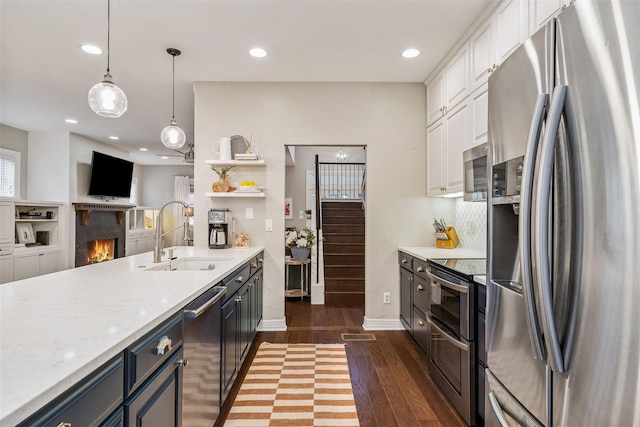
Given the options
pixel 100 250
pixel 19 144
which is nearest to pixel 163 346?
pixel 19 144

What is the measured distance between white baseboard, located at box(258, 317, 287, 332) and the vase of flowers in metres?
1.19

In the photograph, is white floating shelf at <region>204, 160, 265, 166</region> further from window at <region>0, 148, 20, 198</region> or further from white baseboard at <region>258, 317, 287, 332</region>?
window at <region>0, 148, 20, 198</region>

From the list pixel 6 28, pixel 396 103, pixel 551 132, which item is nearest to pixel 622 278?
pixel 551 132

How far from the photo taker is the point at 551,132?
862 mm

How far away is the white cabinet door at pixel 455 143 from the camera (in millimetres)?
2803

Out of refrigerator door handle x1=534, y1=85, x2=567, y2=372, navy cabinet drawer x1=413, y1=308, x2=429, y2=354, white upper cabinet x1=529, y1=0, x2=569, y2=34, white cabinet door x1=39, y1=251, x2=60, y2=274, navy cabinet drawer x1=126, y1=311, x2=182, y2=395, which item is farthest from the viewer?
white cabinet door x1=39, y1=251, x2=60, y2=274

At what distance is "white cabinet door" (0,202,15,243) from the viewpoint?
4.54 m

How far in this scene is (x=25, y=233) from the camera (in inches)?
206

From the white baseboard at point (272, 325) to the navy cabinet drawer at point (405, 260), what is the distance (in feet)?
4.85

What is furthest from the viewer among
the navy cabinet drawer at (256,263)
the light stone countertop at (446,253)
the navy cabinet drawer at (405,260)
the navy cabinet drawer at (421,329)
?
the navy cabinet drawer at (405,260)

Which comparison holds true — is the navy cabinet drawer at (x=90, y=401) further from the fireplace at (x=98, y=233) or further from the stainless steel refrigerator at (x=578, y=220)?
the fireplace at (x=98, y=233)

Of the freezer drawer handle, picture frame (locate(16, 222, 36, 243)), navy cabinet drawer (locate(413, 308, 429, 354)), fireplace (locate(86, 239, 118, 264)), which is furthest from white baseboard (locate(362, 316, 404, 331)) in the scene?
fireplace (locate(86, 239, 118, 264))


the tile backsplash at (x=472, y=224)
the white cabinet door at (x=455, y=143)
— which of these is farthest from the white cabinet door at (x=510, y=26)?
the tile backsplash at (x=472, y=224)

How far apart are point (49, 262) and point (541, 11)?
23.4ft
